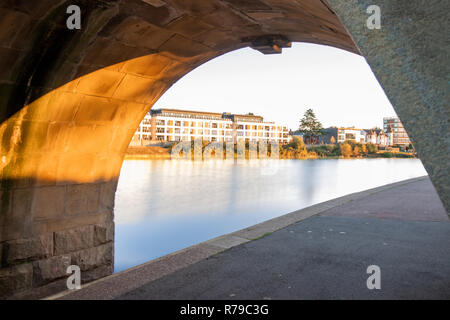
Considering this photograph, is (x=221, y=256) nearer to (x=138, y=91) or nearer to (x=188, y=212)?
(x=138, y=91)

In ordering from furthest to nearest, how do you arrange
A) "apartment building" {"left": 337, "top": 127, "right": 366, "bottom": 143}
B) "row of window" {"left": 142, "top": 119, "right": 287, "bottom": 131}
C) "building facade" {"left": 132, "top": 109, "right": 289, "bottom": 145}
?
"apartment building" {"left": 337, "top": 127, "right": 366, "bottom": 143}
"row of window" {"left": 142, "top": 119, "right": 287, "bottom": 131}
"building facade" {"left": 132, "top": 109, "right": 289, "bottom": 145}

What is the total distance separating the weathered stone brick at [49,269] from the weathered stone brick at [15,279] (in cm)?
10

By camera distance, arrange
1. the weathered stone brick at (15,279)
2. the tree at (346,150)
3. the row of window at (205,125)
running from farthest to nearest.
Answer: the tree at (346,150)
the row of window at (205,125)
the weathered stone brick at (15,279)

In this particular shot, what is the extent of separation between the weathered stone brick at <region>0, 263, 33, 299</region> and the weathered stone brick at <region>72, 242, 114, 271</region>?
36.5 inches

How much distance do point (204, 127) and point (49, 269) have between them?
126 meters

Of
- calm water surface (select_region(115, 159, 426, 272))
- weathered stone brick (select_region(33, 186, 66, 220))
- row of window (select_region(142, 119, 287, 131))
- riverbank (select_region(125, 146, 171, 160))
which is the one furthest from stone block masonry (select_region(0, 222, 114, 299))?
row of window (select_region(142, 119, 287, 131))

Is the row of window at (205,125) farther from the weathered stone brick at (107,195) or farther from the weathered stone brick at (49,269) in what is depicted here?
the weathered stone brick at (49,269)

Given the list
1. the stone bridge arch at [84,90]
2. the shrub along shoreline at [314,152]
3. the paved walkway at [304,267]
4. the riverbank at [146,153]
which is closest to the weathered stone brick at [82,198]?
the stone bridge arch at [84,90]

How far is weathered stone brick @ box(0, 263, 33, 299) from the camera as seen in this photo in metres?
5.91

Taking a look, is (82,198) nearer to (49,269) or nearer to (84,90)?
(49,269)

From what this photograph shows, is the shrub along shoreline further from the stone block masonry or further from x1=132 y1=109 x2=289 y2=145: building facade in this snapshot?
the stone block masonry

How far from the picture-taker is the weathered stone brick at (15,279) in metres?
5.91

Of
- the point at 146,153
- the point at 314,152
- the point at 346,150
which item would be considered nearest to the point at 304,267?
the point at 146,153

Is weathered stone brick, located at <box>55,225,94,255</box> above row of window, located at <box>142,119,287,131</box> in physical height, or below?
below
